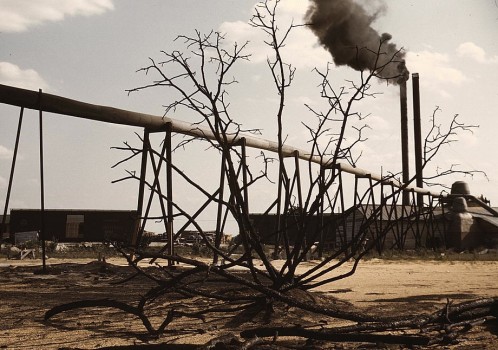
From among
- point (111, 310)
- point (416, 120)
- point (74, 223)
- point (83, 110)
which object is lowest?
point (111, 310)

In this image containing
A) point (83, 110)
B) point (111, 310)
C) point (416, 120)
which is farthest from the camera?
point (416, 120)

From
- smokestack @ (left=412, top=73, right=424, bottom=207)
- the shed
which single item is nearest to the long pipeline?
smokestack @ (left=412, top=73, right=424, bottom=207)

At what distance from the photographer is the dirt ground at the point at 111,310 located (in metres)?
3.31

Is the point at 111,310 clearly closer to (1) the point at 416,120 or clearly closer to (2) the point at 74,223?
(1) the point at 416,120

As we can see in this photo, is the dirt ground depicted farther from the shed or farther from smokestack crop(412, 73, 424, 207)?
the shed

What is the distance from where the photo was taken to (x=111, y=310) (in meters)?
4.58

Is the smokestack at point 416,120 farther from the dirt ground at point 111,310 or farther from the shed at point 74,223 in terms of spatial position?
the dirt ground at point 111,310

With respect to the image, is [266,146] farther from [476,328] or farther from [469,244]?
[469,244]

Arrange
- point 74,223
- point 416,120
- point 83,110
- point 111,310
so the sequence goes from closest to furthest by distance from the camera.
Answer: point 111,310, point 83,110, point 416,120, point 74,223

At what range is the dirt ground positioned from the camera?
3.31 m

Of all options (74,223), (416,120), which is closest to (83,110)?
(416,120)

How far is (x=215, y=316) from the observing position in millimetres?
4238

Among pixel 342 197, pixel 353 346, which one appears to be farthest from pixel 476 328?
pixel 342 197

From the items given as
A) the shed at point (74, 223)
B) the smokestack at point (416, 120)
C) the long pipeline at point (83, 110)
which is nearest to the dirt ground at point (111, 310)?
the long pipeline at point (83, 110)
